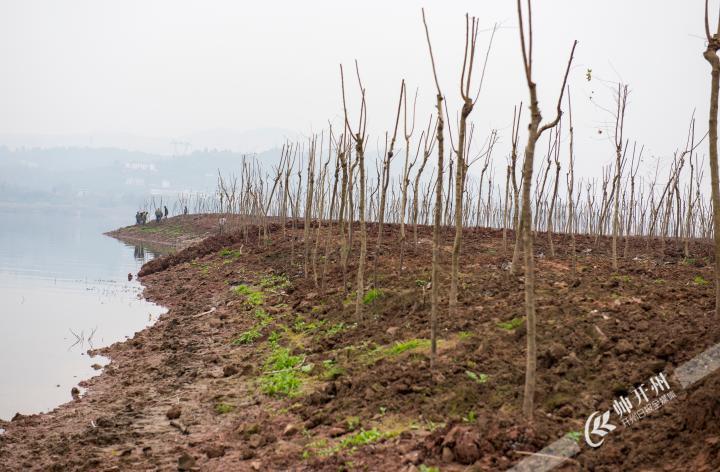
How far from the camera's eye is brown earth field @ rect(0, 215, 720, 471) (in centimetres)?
493

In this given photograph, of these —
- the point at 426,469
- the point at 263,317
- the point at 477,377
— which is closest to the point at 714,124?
the point at 477,377

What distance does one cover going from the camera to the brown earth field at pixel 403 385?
4.93 metres

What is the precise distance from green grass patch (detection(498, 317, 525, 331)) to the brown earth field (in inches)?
0.7

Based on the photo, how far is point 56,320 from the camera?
1546 cm

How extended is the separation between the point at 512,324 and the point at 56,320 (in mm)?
12290

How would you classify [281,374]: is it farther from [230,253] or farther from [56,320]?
[230,253]

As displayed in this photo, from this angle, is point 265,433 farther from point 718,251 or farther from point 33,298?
point 33,298

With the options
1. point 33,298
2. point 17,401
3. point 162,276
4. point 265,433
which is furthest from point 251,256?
point 265,433

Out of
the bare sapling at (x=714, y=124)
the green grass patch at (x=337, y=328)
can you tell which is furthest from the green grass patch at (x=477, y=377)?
the green grass patch at (x=337, y=328)

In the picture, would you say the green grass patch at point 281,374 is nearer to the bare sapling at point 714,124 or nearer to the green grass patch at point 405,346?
the green grass patch at point 405,346

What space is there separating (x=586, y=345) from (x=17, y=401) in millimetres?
8222

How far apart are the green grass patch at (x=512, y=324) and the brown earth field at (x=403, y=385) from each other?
0.02 metres

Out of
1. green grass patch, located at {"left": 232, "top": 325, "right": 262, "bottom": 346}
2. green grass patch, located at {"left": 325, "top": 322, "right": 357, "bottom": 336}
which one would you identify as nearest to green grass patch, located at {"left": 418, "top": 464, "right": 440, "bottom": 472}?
green grass patch, located at {"left": 325, "top": 322, "right": 357, "bottom": 336}

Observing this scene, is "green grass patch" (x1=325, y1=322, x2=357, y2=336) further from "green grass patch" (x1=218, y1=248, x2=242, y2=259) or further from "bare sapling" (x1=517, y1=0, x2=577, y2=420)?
"green grass patch" (x1=218, y1=248, x2=242, y2=259)
